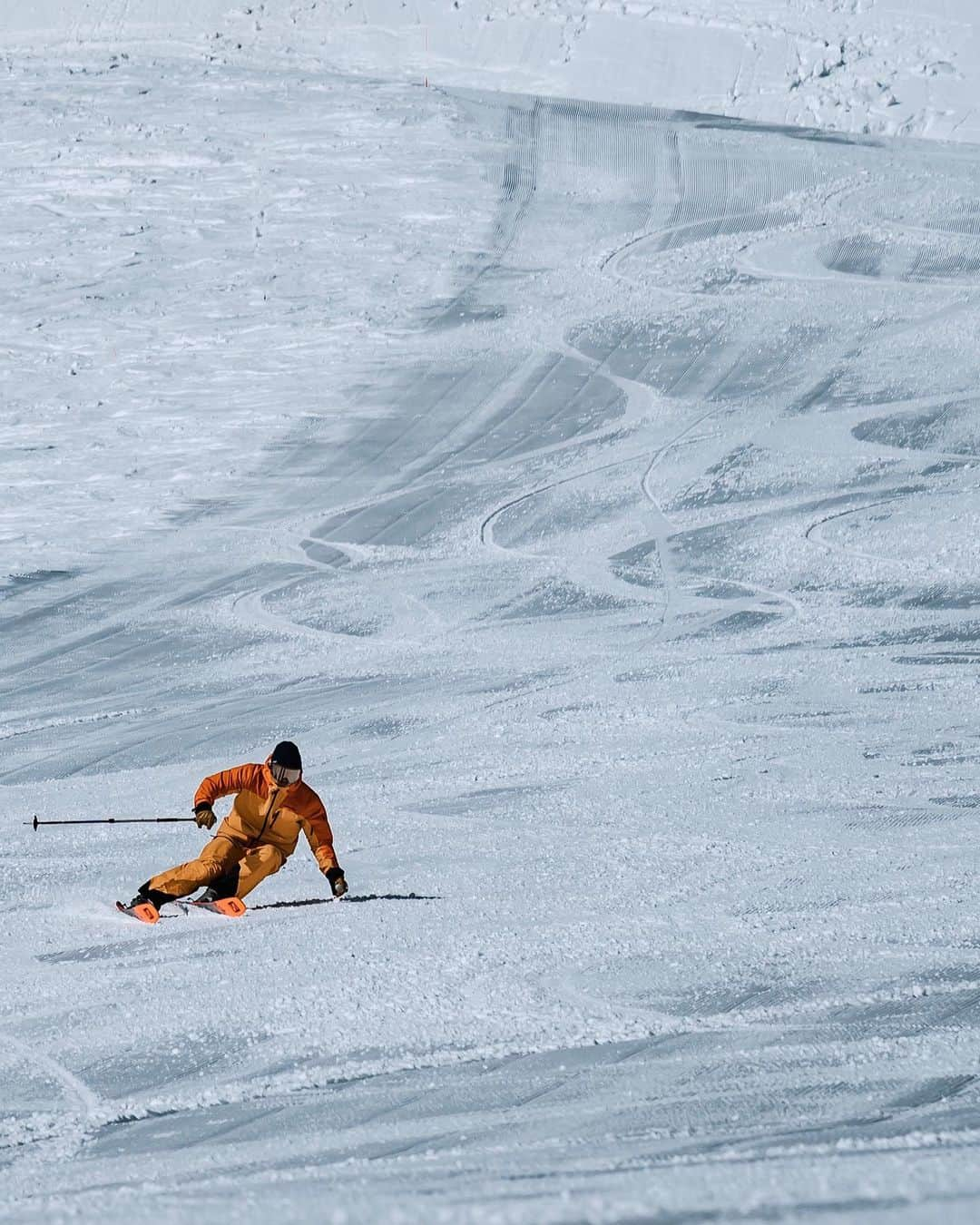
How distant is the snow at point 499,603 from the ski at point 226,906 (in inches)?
2.2

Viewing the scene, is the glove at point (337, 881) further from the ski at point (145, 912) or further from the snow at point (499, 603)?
the ski at point (145, 912)

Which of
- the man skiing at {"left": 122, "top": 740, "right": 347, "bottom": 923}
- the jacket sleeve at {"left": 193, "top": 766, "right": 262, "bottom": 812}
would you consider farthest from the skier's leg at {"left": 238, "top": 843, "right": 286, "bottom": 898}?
the jacket sleeve at {"left": 193, "top": 766, "right": 262, "bottom": 812}

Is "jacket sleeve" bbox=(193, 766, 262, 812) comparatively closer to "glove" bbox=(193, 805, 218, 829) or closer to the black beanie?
"glove" bbox=(193, 805, 218, 829)

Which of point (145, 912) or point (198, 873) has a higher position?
point (198, 873)

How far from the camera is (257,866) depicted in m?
6.51

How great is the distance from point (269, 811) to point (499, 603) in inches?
187

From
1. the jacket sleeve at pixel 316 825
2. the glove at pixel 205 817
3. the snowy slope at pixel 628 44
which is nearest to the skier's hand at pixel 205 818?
the glove at pixel 205 817

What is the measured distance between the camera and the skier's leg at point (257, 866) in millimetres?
6516

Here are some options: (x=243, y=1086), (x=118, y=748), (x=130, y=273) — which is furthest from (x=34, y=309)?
(x=243, y=1086)

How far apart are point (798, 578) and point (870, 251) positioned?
8.03 metres

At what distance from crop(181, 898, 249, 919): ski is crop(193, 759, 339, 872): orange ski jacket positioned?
0.24m

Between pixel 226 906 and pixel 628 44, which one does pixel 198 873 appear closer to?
pixel 226 906

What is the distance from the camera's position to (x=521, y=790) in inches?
317

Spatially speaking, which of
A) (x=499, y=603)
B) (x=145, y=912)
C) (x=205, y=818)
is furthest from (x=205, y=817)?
(x=499, y=603)
